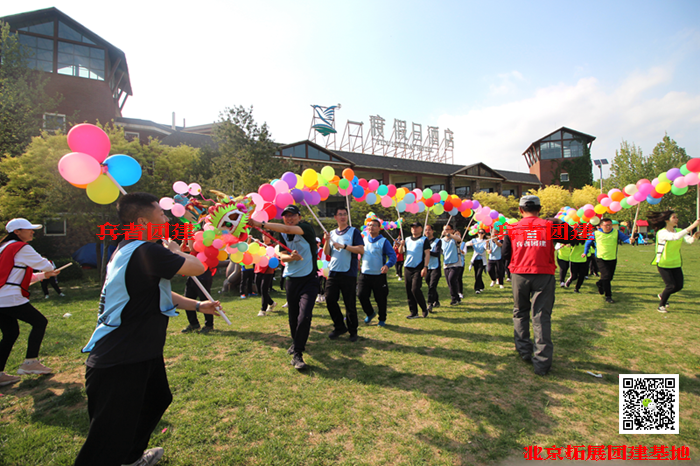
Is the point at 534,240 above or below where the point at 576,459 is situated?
above

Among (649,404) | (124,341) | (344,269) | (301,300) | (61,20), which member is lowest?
(649,404)

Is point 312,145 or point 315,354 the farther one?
point 312,145

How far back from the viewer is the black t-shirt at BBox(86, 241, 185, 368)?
185cm

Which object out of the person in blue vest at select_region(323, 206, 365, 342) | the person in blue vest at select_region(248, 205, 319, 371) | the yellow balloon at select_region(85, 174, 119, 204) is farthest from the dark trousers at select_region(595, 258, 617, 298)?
the yellow balloon at select_region(85, 174, 119, 204)

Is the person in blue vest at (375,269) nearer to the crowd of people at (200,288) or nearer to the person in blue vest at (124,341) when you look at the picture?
the crowd of people at (200,288)

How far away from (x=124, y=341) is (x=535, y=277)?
416 cm

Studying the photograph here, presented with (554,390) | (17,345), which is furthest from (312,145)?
(554,390)

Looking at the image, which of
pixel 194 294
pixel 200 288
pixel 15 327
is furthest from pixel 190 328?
pixel 200 288

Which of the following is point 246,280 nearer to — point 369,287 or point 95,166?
point 369,287

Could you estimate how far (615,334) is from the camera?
4.98 m

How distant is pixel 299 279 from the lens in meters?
4.27

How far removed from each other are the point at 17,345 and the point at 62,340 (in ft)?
1.80

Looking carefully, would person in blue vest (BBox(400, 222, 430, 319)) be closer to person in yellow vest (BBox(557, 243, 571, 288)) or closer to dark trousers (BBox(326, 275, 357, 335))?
dark trousers (BBox(326, 275, 357, 335))

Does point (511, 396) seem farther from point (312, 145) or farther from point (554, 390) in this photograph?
point (312, 145)
